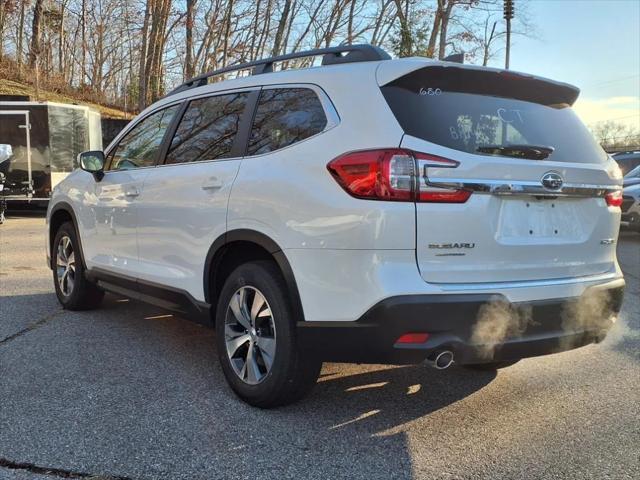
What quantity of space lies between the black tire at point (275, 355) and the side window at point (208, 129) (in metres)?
0.84

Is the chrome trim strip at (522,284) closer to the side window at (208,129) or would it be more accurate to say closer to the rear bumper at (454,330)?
the rear bumper at (454,330)

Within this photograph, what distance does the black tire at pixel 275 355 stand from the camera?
3.20 meters

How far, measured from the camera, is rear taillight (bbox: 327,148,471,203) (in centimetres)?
282

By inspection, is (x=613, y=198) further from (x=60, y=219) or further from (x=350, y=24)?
(x=350, y=24)

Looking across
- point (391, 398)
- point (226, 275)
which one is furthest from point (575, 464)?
point (226, 275)

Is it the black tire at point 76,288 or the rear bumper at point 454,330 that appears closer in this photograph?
the rear bumper at point 454,330

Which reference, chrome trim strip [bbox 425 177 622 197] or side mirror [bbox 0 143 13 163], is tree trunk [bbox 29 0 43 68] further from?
chrome trim strip [bbox 425 177 622 197]

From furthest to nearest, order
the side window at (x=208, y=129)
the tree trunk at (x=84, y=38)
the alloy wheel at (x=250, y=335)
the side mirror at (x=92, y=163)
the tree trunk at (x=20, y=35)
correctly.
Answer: the tree trunk at (x=84, y=38) → the tree trunk at (x=20, y=35) → the side mirror at (x=92, y=163) → the side window at (x=208, y=129) → the alloy wheel at (x=250, y=335)

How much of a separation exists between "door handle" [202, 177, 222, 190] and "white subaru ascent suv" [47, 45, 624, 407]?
0.01 meters

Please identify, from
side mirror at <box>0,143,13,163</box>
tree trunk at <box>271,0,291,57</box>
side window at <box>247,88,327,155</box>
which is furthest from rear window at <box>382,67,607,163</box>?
tree trunk at <box>271,0,291,57</box>

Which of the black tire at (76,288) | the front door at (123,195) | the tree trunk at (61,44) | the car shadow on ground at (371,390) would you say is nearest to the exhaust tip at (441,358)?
the car shadow on ground at (371,390)

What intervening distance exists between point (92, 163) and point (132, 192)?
679mm

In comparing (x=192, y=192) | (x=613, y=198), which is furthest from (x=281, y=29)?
(x=613, y=198)

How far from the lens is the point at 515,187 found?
2.99 metres
